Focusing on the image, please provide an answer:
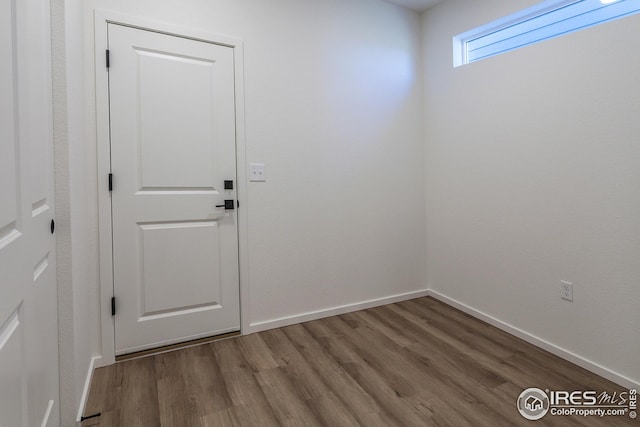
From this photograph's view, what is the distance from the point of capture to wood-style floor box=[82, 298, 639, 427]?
1613 millimetres

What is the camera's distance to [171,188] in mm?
2236

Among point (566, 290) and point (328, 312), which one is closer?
point (566, 290)

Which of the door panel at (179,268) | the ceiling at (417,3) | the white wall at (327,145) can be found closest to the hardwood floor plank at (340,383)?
the white wall at (327,145)

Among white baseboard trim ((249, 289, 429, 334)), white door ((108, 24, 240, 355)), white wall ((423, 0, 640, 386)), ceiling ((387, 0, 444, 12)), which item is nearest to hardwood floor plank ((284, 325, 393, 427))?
white baseboard trim ((249, 289, 429, 334))

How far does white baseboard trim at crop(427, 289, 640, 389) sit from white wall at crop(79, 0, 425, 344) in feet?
1.75

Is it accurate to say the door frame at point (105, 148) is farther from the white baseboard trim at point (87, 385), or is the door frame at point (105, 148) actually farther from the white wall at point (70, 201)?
the white wall at point (70, 201)

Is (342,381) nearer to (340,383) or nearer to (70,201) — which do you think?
(340,383)

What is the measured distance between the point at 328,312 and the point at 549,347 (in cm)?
158

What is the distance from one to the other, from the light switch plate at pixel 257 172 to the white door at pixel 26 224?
4.12 ft

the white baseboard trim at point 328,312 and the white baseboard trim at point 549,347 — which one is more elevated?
the white baseboard trim at point 328,312

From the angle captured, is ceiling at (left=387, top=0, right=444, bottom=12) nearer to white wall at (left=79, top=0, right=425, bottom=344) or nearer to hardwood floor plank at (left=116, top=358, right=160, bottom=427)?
white wall at (left=79, top=0, right=425, bottom=344)

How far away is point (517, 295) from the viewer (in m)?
2.46

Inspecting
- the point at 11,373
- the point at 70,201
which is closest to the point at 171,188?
the point at 70,201

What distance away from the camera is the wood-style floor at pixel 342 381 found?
1613 mm
